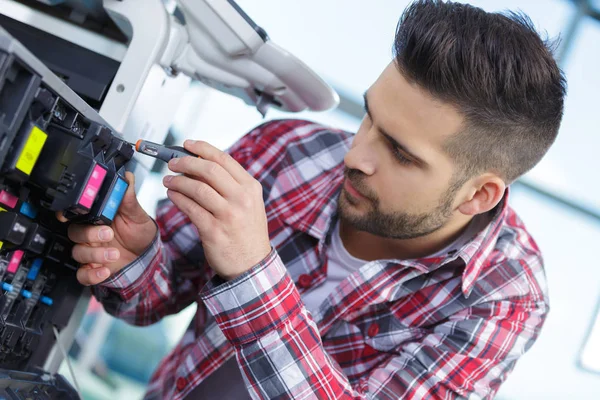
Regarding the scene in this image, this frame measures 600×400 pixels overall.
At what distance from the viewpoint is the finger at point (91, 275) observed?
0.79 metres

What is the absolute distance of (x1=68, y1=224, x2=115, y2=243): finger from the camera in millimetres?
715

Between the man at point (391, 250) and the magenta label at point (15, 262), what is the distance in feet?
0.29

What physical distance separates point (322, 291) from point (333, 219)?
0.14 meters

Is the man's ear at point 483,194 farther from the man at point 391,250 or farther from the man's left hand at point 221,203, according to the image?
the man's left hand at point 221,203

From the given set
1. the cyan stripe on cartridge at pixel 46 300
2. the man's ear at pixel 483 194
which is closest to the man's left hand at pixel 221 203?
the cyan stripe on cartridge at pixel 46 300

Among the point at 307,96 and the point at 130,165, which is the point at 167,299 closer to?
the point at 130,165

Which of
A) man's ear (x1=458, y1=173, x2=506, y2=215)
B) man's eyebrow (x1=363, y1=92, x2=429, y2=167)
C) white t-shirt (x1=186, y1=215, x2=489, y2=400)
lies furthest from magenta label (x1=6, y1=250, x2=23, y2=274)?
man's ear (x1=458, y1=173, x2=506, y2=215)

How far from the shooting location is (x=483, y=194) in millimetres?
1055

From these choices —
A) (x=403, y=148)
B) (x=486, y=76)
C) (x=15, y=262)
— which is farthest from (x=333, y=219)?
(x=15, y=262)

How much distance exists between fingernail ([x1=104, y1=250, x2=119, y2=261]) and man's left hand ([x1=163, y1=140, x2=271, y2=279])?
0.11 metres

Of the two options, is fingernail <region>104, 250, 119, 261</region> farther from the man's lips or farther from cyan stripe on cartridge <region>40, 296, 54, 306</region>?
the man's lips

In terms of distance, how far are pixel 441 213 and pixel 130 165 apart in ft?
1.83

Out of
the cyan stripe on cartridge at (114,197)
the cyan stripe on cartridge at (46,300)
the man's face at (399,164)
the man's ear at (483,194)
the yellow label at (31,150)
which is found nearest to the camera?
the yellow label at (31,150)

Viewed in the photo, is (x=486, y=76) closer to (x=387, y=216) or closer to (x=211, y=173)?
(x=387, y=216)
